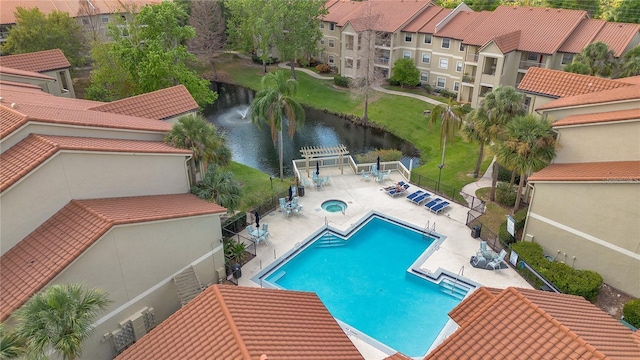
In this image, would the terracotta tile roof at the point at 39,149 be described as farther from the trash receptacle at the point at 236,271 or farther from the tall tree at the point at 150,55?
the tall tree at the point at 150,55

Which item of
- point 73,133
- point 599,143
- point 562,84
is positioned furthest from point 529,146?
point 73,133

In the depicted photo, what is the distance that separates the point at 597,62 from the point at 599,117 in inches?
735

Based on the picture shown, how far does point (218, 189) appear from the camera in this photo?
2392 centimetres

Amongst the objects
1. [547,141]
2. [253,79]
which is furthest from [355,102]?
[547,141]

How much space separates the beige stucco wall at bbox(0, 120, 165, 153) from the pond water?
59.8ft

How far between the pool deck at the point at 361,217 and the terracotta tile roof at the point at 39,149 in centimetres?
944

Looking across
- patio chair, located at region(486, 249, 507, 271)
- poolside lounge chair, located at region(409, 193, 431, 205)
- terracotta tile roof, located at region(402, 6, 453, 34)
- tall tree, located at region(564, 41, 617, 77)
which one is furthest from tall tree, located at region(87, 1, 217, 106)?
tall tree, located at region(564, 41, 617, 77)

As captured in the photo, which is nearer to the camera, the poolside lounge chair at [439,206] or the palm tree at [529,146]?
the palm tree at [529,146]

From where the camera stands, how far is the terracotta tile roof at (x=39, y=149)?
54.1 feet

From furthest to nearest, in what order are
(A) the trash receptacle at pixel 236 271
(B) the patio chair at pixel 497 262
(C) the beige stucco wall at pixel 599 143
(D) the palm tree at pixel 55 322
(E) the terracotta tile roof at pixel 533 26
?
1. (E) the terracotta tile roof at pixel 533 26
2. (B) the patio chair at pixel 497 262
3. (A) the trash receptacle at pixel 236 271
4. (C) the beige stucco wall at pixel 599 143
5. (D) the palm tree at pixel 55 322

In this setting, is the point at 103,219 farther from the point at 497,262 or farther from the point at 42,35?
the point at 42,35

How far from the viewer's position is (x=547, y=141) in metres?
25.9

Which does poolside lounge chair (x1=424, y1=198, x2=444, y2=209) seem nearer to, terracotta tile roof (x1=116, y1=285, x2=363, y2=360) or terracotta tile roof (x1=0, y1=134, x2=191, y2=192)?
terracotta tile roof (x1=116, y1=285, x2=363, y2=360)

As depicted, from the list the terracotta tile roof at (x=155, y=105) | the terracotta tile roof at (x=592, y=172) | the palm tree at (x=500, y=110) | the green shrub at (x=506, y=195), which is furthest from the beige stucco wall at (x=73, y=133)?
the green shrub at (x=506, y=195)
